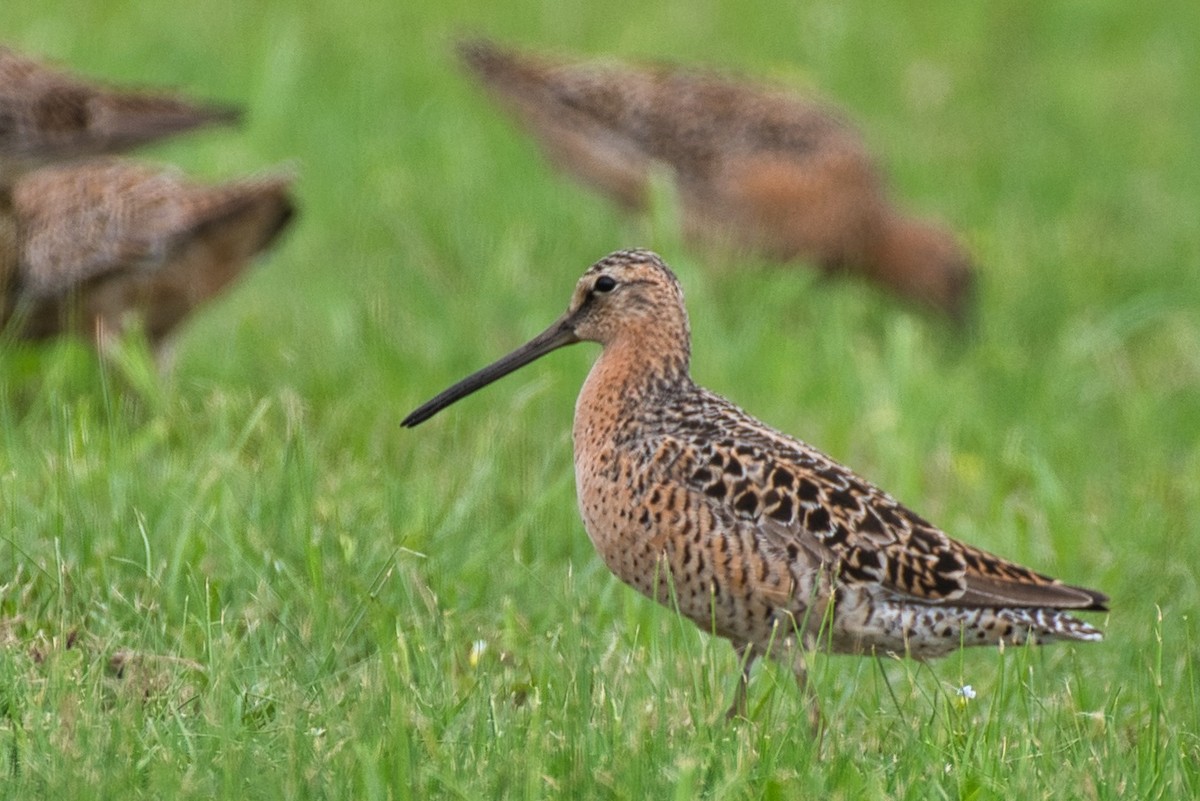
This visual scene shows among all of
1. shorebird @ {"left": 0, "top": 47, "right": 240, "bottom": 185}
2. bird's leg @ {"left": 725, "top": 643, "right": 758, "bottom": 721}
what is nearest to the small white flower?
bird's leg @ {"left": 725, "top": 643, "right": 758, "bottom": 721}

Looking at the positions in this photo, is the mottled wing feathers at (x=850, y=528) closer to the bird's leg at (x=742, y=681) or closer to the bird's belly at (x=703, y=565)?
the bird's belly at (x=703, y=565)

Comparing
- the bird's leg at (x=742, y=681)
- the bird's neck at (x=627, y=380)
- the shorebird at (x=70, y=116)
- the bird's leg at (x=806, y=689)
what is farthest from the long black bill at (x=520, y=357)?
the shorebird at (x=70, y=116)

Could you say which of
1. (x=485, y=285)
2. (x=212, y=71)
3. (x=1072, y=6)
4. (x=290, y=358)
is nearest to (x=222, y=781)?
(x=290, y=358)

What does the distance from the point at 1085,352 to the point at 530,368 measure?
271 centimetres

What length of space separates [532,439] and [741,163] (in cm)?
423

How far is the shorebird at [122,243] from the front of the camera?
284 inches

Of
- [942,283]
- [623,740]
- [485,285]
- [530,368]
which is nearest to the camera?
[623,740]

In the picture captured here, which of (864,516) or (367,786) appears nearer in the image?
(367,786)

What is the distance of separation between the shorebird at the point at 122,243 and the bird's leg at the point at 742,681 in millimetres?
3317

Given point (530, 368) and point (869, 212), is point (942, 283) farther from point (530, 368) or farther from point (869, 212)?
point (530, 368)

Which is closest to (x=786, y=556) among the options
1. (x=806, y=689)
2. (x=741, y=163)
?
(x=806, y=689)

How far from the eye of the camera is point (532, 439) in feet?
20.0

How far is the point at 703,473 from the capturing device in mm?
4559

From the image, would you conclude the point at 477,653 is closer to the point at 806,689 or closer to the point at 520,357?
the point at 806,689
